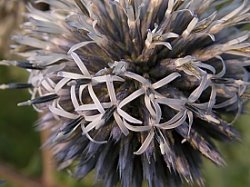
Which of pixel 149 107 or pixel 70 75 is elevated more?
pixel 70 75

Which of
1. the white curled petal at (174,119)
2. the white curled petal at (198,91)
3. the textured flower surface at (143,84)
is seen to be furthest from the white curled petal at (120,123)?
the white curled petal at (198,91)

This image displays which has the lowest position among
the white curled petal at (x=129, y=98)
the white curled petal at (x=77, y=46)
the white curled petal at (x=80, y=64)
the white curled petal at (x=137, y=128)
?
the white curled petal at (x=137, y=128)

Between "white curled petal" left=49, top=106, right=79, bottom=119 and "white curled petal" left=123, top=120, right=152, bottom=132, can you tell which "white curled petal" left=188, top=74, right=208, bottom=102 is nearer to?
"white curled petal" left=123, top=120, right=152, bottom=132

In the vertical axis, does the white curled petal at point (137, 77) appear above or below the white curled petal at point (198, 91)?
above

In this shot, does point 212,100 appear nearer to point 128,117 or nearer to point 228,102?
point 228,102

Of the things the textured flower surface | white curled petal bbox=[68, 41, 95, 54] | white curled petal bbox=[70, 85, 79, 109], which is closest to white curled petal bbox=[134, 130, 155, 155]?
the textured flower surface

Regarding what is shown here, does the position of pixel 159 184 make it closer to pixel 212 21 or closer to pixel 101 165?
pixel 101 165

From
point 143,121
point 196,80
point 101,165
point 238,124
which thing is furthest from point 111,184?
point 238,124

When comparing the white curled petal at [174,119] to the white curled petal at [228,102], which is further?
the white curled petal at [228,102]

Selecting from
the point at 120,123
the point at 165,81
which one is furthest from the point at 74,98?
the point at 165,81

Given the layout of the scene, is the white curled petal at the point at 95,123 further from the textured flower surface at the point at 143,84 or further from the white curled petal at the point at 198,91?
the white curled petal at the point at 198,91
